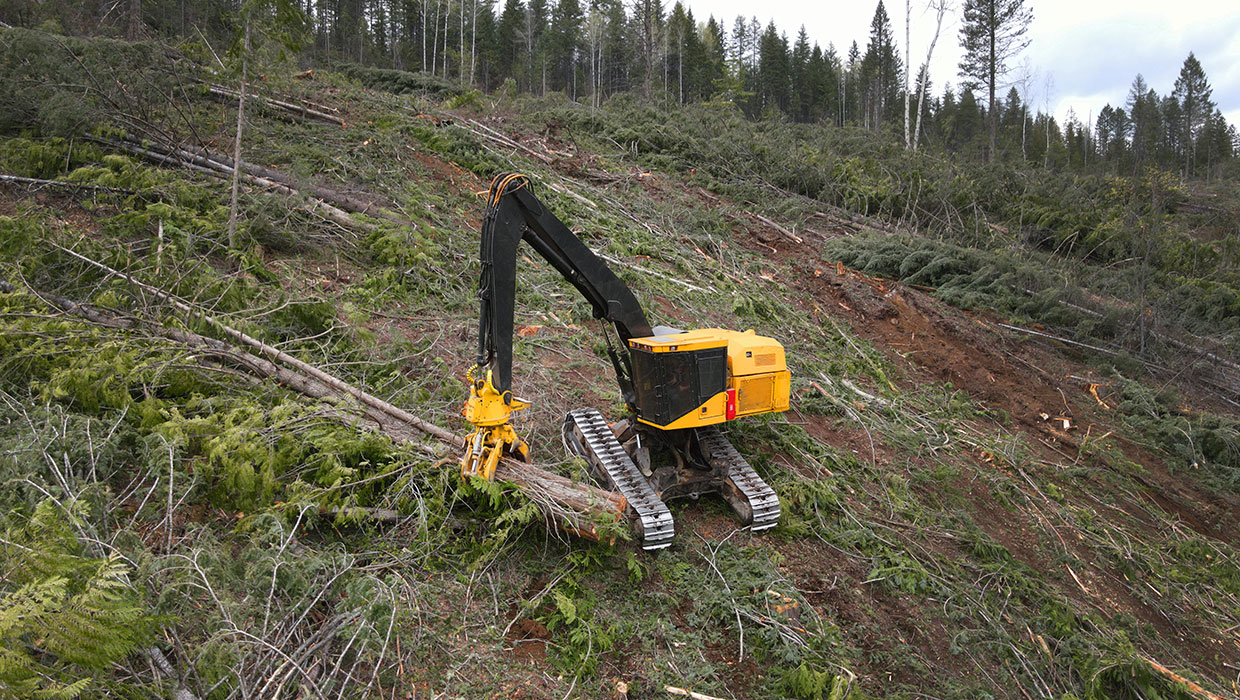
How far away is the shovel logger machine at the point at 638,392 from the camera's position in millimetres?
4656

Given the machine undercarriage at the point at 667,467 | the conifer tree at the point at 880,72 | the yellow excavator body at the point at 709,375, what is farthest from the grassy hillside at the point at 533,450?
the conifer tree at the point at 880,72

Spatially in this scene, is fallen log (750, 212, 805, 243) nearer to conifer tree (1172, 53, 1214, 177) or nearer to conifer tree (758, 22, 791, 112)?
conifer tree (758, 22, 791, 112)

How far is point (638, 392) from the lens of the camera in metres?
5.64

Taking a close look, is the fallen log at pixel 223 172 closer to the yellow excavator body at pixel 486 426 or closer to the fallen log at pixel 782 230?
the yellow excavator body at pixel 486 426

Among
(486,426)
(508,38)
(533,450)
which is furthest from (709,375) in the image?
(508,38)

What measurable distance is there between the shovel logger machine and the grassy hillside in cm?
33

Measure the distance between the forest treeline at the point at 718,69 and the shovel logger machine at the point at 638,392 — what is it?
32.0m

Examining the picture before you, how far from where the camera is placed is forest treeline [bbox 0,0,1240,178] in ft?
131

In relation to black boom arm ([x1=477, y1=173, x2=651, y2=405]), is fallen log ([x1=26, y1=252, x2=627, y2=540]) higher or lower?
lower

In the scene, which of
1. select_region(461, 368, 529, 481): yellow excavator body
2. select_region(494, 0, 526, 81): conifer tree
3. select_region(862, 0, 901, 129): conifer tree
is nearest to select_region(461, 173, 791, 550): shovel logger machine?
select_region(461, 368, 529, 481): yellow excavator body

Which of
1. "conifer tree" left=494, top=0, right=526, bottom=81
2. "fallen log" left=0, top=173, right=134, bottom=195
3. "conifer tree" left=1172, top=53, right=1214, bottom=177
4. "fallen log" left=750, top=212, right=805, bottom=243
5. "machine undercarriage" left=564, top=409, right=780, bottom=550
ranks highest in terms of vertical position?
"conifer tree" left=494, top=0, right=526, bottom=81

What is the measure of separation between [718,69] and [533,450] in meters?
49.1

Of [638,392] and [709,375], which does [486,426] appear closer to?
[638,392]

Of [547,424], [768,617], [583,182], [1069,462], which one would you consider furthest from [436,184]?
[1069,462]
